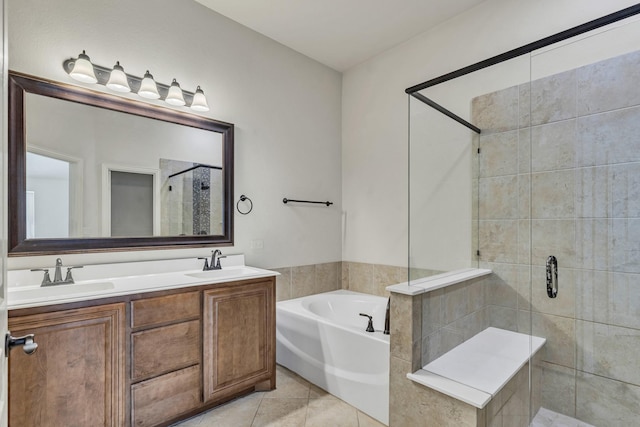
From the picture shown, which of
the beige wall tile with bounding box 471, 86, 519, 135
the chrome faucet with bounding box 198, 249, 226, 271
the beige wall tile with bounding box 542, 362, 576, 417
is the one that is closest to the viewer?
the beige wall tile with bounding box 542, 362, 576, 417

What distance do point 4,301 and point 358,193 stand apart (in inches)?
115

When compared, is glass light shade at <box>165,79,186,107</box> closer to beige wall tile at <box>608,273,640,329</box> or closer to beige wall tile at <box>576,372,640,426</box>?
beige wall tile at <box>608,273,640,329</box>

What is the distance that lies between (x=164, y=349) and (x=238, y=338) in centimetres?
47

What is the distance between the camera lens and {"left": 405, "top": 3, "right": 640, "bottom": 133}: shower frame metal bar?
148 centimetres

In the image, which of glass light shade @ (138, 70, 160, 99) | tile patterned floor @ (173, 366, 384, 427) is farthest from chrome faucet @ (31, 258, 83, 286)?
glass light shade @ (138, 70, 160, 99)

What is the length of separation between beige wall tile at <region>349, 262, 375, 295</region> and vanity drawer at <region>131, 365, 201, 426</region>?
1.87 metres

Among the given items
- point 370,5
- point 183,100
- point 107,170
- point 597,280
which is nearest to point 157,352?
point 107,170

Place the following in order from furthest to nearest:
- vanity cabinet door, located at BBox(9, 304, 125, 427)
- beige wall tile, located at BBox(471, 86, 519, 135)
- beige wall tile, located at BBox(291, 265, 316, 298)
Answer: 1. beige wall tile, located at BBox(291, 265, 316, 298)
2. beige wall tile, located at BBox(471, 86, 519, 135)
3. vanity cabinet door, located at BBox(9, 304, 125, 427)

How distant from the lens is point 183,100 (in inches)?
93.4

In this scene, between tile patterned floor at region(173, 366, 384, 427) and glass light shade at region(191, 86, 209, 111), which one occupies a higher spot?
glass light shade at region(191, 86, 209, 111)

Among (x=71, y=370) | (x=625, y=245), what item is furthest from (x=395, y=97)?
(x=71, y=370)

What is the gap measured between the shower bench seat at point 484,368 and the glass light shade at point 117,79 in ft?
8.30

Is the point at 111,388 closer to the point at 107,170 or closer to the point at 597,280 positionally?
the point at 107,170

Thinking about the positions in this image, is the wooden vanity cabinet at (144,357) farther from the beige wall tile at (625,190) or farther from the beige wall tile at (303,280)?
the beige wall tile at (625,190)
